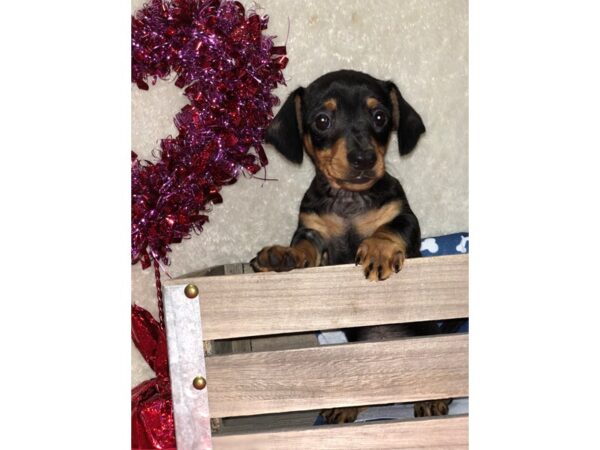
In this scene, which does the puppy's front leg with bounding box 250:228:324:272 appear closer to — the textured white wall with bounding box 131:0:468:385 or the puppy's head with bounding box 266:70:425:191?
the puppy's head with bounding box 266:70:425:191

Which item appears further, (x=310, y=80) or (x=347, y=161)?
(x=310, y=80)

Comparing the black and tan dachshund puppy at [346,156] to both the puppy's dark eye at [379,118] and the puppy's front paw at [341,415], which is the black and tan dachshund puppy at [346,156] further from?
the puppy's front paw at [341,415]

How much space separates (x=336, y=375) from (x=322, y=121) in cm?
91

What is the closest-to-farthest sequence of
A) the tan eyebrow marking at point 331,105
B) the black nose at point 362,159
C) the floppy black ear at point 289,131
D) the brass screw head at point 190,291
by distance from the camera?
the brass screw head at point 190,291 → the black nose at point 362,159 → the tan eyebrow marking at point 331,105 → the floppy black ear at point 289,131

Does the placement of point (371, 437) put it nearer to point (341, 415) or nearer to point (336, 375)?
point (336, 375)

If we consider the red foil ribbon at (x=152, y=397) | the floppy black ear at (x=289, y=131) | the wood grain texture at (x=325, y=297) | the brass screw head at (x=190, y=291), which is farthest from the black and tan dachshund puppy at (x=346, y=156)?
the red foil ribbon at (x=152, y=397)

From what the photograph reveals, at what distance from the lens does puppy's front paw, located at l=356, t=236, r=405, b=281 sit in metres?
2.02

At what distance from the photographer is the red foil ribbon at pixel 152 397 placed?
2635 mm

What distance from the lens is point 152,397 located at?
273 cm

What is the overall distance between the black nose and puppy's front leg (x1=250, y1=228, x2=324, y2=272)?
322 millimetres

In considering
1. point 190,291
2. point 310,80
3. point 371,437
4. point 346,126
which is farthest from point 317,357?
point 310,80

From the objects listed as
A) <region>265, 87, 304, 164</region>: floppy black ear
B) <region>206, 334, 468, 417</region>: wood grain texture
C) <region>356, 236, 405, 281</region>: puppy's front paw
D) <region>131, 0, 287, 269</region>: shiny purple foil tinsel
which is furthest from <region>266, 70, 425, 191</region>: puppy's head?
<region>206, 334, 468, 417</region>: wood grain texture

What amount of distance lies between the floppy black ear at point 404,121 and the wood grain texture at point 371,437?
1034 millimetres

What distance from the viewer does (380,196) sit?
8.56 feet
